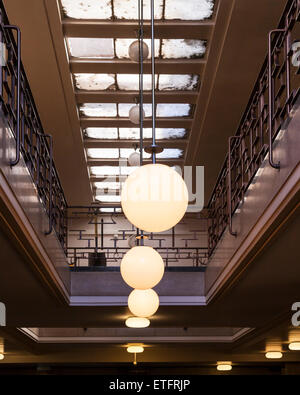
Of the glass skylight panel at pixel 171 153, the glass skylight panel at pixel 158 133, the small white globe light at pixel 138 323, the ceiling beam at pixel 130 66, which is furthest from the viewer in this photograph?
the glass skylight panel at pixel 171 153

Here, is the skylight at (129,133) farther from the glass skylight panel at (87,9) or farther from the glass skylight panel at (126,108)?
the glass skylight panel at (87,9)

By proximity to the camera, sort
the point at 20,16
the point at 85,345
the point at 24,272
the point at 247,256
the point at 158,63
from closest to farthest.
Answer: the point at 247,256 → the point at 24,272 → the point at 20,16 → the point at 158,63 → the point at 85,345

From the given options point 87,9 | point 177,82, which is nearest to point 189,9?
point 87,9

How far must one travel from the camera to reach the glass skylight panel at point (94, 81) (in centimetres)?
951

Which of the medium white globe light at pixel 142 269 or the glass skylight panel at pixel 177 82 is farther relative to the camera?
the glass skylight panel at pixel 177 82

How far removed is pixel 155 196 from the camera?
8.67ft

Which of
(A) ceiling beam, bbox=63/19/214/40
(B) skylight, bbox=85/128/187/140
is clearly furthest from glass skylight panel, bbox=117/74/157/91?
(B) skylight, bbox=85/128/187/140

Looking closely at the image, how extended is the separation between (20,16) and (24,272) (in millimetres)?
2959

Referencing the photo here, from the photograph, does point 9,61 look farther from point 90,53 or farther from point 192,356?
point 192,356

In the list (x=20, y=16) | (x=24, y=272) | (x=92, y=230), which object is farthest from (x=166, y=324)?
(x=92, y=230)

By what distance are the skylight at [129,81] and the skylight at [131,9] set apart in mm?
1465

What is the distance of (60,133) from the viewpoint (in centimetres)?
1102

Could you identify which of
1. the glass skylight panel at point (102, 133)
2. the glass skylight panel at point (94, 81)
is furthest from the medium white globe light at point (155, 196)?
the glass skylight panel at point (102, 133)

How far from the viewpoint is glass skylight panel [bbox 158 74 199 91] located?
376 inches
